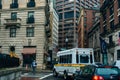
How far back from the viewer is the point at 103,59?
50.7 metres

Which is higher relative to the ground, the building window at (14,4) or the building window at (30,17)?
the building window at (14,4)

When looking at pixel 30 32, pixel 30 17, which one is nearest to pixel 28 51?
pixel 30 32

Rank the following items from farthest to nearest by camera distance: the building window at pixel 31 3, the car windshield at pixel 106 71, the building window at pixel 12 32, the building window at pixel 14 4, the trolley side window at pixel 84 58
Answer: the building window at pixel 14 4 → the building window at pixel 12 32 → the building window at pixel 31 3 → the trolley side window at pixel 84 58 → the car windshield at pixel 106 71

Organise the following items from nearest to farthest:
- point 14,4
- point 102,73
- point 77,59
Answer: point 102,73
point 77,59
point 14,4

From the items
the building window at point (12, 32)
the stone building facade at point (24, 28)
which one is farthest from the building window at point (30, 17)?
the building window at point (12, 32)

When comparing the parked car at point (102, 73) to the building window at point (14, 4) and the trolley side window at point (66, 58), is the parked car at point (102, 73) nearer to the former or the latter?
the trolley side window at point (66, 58)

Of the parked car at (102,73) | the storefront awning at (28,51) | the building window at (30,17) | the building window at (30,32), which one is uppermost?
the building window at (30,17)

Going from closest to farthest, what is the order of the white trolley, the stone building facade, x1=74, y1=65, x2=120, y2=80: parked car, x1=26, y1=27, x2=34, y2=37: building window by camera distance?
x1=74, y1=65, x2=120, y2=80: parked car < the white trolley < the stone building facade < x1=26, y1=27, x2=34, y2=37: building window

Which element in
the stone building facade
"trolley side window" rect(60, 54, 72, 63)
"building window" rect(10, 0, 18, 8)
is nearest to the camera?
"trolley side window" rect(60, 54, 72, 63)

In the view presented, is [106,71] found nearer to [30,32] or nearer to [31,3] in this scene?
[30,32]

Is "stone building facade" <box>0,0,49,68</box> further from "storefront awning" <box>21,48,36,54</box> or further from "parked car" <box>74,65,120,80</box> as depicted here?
"parked car" <box>74,65,120,80</box>

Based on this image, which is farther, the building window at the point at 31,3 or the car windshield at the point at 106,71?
the building window at the point at 31,3

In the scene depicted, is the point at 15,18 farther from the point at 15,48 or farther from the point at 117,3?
the point at 117,3

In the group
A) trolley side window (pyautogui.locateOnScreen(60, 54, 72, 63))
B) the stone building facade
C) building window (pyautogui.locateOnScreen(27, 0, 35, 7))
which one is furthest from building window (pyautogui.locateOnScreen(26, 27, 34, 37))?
trolley side window (pyautogui.locateOnScreen(60, 54, 72, 63))
